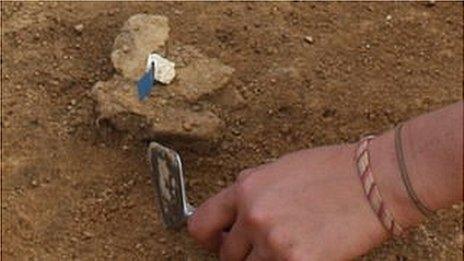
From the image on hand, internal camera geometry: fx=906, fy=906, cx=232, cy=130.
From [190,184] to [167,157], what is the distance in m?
0.31

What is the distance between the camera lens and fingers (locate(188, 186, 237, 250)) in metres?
1.43

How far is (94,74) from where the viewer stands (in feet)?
6.95

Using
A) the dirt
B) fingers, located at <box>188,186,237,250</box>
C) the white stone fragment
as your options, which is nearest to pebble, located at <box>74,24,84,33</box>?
the dirt

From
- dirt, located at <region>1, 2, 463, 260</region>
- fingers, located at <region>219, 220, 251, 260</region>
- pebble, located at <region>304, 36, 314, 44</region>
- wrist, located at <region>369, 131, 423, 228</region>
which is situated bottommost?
dirt, located at <region>1, 2, 463, 260</region>

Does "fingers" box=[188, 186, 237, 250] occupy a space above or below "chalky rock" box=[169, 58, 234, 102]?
above

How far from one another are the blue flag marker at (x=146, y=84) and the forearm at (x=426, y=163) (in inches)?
29.4

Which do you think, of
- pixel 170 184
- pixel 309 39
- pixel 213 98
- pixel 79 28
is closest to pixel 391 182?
pixel 170 184

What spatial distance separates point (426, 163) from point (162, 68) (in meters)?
0.87

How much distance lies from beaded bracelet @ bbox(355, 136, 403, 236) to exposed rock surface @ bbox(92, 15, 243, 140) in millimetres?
608

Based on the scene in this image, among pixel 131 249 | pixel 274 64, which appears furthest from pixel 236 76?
pixel 131 249

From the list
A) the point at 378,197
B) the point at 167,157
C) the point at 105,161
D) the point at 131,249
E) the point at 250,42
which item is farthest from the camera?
the point at 250,42

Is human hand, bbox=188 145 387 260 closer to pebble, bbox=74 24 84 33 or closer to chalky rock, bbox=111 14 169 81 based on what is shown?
chalky rock, bbox=111 14 169 81

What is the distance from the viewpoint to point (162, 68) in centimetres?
205

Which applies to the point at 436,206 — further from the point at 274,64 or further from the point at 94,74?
the point at 94,74
